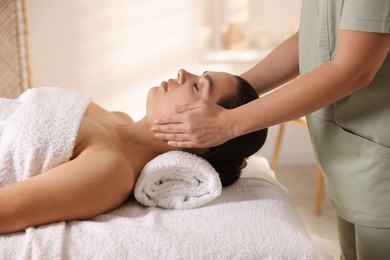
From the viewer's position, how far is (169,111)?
1.53 meters

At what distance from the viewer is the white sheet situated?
112 centimetres

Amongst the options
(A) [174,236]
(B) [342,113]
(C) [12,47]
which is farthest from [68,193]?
(C) [12,47]

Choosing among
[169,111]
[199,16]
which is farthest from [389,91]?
[199,16]

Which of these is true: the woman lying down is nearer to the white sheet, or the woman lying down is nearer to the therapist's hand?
the white sheet

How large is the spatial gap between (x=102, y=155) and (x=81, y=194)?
14cm

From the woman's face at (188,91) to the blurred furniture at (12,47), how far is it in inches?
65.7

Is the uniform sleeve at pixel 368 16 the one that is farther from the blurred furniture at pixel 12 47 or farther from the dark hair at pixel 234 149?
the blurred furniture at pixel 12 47

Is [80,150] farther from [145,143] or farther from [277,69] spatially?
[277,69]

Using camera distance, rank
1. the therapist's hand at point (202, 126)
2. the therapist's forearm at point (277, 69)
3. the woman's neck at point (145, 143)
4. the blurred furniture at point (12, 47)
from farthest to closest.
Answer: the blurred furniture at point (12, 47) → the therapist's forearm at point (277, 69) → the woman's neck at point (145, 143) → the therapist's hand at point (202, 126)

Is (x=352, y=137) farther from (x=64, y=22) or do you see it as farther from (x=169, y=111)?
(x=64, y=22)

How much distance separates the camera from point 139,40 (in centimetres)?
380

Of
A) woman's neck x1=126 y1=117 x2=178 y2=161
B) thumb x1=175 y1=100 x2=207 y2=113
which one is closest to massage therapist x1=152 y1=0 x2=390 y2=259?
thumb x1=175 y1=100 x2=207 y2=113

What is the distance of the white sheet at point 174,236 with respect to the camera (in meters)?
1.12

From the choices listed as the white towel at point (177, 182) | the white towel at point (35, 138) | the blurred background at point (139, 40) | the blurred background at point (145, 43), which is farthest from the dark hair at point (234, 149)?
the blurred background at point (139, 40)
